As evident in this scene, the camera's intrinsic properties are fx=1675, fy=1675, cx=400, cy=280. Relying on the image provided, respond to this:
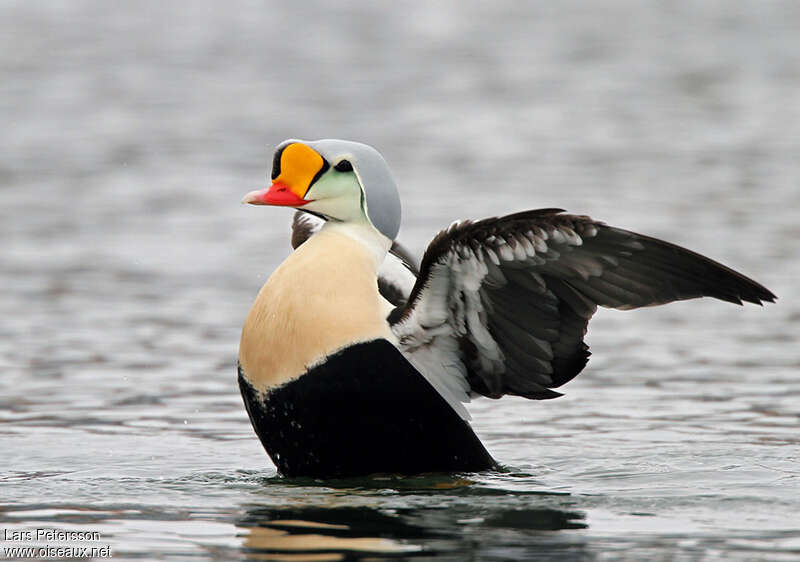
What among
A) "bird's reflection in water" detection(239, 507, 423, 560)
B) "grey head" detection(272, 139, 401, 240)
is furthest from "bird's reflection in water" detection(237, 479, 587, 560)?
"grey head" detection(272, 139, 401, 240)

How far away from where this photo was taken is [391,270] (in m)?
7.41

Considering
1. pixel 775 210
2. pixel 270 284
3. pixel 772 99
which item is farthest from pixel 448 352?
pixel 772 99

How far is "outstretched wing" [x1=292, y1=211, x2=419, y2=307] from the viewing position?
24.1 ft

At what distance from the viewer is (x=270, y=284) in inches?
251

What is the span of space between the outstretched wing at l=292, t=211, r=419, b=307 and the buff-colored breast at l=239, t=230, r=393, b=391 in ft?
2.92

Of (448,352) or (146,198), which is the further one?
(146,198)

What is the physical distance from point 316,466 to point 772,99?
62.0ft

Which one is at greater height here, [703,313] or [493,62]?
[493,62]

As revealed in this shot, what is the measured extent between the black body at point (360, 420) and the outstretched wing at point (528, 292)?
0.32 feet

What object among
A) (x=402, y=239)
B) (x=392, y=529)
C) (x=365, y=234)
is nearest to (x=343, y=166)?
(x=365, y=234)

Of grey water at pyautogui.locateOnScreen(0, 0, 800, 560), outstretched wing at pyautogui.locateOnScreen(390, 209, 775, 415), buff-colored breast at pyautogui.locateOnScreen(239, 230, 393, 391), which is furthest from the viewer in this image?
buff-colored breast at pyautogui.locateOnScreen(239, 230, 393, 391)

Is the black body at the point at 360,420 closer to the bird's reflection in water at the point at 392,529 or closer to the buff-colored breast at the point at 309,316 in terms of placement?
the buff-colored breast at the point at 309,316

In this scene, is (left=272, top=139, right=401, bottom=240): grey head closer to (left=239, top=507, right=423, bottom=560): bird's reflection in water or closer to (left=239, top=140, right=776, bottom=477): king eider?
(left=239, top=140, right=776, bottom=477): king eider

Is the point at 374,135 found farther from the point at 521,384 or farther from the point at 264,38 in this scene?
the point at 521,384
